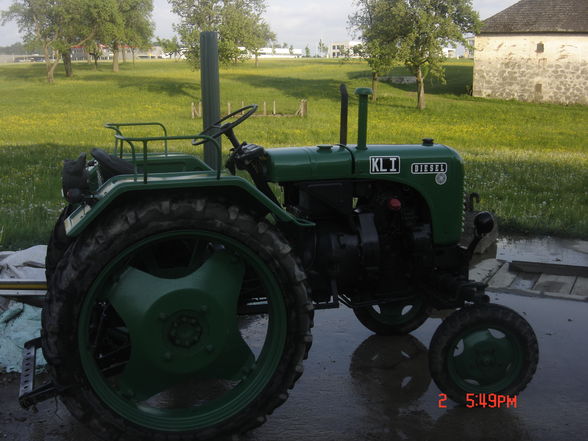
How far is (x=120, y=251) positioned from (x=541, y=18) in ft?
115

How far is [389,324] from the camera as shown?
4.41 m

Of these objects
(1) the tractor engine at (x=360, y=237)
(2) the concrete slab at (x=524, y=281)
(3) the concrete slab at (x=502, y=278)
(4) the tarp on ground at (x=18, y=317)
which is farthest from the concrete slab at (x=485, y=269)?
(4) the tarp on ground at (x=18, y=317)

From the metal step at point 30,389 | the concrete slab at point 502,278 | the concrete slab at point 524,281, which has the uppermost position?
the metal step at point 30,389

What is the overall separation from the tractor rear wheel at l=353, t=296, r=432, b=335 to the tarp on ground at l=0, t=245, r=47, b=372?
2160 millimetres

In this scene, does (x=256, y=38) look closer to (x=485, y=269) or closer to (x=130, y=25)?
(x=130, y=25)

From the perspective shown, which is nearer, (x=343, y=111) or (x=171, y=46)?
(x=343, y=111)

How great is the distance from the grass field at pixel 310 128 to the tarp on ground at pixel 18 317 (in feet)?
3.74

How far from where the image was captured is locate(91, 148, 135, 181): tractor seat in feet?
11.6

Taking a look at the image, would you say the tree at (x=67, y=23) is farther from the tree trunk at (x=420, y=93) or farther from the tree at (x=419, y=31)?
the tree trunk at (x=420, y=93)

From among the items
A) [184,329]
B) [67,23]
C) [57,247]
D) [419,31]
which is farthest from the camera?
[67,23]

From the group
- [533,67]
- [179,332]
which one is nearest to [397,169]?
[179,332]

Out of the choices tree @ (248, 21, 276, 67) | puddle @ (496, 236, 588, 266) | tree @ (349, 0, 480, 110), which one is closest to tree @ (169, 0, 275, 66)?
tree @ (248, 21, 276, 67)

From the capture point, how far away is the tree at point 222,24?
36.0 meters
